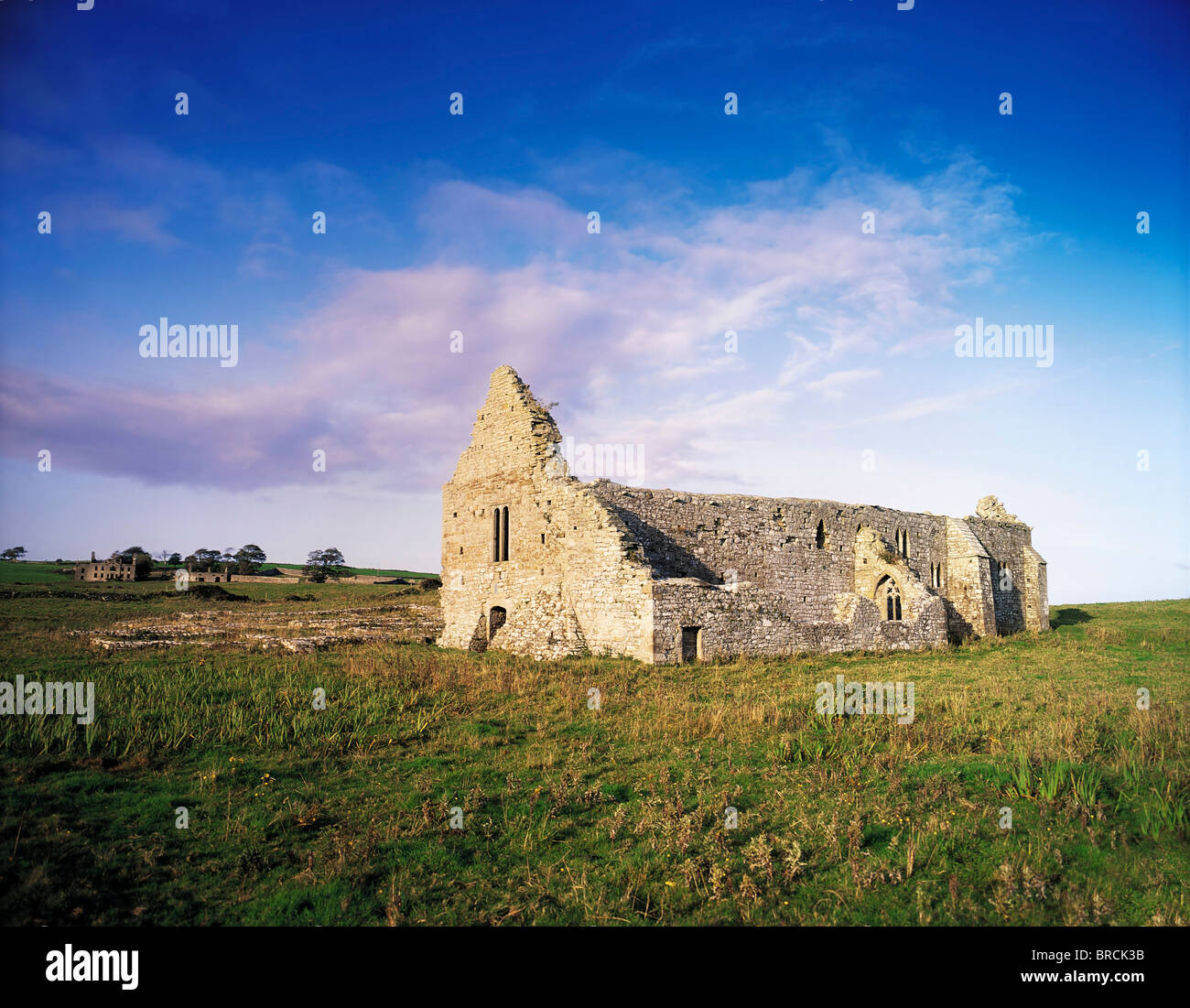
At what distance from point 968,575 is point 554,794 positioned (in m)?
30.4

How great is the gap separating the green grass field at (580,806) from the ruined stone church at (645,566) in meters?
4.91

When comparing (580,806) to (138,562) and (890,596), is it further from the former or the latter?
(138,562)

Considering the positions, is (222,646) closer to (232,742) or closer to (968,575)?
(232,742)

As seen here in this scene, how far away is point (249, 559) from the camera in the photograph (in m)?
98.3

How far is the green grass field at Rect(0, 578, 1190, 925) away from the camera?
5742 mm

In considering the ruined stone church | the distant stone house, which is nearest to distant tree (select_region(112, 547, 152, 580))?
the distant stone house

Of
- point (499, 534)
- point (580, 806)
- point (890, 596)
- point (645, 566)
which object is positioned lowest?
point (580, 806)

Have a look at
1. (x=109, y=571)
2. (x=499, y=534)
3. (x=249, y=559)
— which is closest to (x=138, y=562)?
(x=109, y=571)

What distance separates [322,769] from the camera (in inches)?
359

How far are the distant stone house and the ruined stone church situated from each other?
199 ft

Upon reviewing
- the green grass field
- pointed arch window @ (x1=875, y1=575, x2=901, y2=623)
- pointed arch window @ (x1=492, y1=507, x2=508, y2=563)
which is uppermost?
pointed arch window @ (x1=492, y1=507, x2=508, y2=563)

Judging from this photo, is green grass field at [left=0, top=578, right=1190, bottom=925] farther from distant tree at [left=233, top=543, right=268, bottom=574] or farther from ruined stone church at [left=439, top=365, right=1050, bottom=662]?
distant tree at [left=233, top=543, right=268, bottom=574]

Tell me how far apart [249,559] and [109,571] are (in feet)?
102
